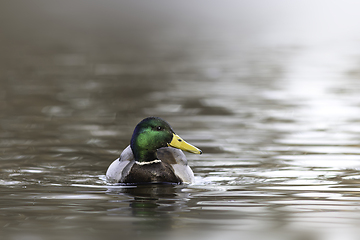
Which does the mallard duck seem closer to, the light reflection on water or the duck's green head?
the duck's green head

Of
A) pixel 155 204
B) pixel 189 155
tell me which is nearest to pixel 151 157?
pixel 155 204

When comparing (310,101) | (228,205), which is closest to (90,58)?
(310,101)

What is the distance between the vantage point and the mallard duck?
8.78 m

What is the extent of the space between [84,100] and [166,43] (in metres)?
21.5

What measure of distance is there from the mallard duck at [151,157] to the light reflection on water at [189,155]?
18 cm

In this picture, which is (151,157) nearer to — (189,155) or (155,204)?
(155,204)

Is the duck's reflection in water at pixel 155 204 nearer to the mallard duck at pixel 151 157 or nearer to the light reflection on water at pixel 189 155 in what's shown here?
the light reflection on water at pixel 189 155

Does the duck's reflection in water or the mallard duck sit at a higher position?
the mallard duck

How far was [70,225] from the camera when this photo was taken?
6672 millimetres

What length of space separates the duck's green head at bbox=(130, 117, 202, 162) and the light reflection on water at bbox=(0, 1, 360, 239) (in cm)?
42

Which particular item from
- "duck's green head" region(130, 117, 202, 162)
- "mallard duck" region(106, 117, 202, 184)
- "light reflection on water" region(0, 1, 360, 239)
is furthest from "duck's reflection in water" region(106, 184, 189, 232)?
"duck's green head" region(130, 117, 202, 162)

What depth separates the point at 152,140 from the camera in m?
8.79

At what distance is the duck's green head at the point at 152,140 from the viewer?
345 inches

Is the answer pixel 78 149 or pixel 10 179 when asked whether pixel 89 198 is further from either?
pixel 78 149
